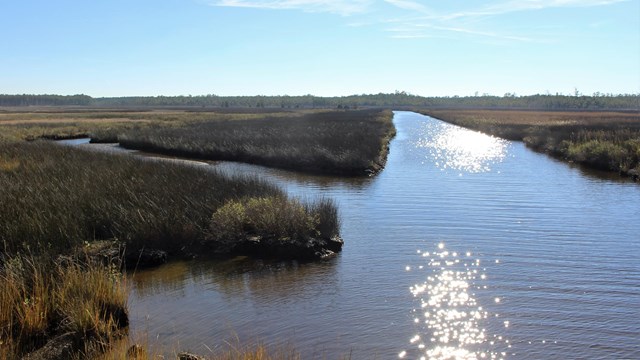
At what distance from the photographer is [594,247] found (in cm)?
1416

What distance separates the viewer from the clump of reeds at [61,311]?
7.40 m

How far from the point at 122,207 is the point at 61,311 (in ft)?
20.9

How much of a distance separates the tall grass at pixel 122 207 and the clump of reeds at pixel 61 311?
2.77 m

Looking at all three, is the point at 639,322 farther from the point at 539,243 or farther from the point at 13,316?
the point at 13,316

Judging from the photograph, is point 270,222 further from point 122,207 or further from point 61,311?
point 61,311

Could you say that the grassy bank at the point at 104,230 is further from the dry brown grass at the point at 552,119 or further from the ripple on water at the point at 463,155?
the dry brown grass at the point at 552,119

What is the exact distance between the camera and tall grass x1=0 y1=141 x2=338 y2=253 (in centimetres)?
1254

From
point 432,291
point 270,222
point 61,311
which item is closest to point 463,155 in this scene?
point 270,222

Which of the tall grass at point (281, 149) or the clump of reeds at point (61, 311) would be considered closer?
the clump of reeds at point (61, 311)

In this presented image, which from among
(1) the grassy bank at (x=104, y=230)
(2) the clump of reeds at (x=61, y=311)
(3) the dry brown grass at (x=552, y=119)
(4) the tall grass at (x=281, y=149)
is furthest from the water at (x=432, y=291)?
(3) the dry brown grass at (x=552, y=119)

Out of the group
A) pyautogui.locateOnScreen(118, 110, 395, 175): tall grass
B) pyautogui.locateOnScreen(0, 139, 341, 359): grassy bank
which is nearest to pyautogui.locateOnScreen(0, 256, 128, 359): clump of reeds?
pyautogui.locateOnScreen(0, 139, 341, 359): grassy bank

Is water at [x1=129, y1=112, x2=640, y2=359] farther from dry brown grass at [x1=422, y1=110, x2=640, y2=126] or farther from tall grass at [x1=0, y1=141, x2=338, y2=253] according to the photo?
dry brown grass at [x1=422, y1=110, x2=640, y2=126]

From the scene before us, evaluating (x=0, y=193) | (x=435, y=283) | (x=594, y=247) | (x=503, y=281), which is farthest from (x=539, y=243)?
(x=0, y=193)

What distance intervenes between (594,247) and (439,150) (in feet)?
97.2
